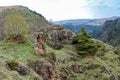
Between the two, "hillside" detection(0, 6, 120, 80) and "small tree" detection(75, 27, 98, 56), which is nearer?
"hillside" detection(0, 6, 120, 80)

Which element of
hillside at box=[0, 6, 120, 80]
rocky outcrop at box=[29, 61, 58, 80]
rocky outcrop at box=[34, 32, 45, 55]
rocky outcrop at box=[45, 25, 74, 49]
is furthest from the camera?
rocky outcrop at box=[45, 25, 74, 49]

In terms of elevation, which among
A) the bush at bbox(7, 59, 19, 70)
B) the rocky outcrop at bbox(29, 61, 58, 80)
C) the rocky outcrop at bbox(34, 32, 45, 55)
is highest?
the rocky outcrop at bbox(34, 32, 45, 55)

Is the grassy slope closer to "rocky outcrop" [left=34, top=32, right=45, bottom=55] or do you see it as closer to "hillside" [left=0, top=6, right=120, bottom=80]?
"hillside" [left=0, top=6, right=120, bottom=80]

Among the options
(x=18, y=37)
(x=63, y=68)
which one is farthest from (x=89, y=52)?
(x=18, y=37)

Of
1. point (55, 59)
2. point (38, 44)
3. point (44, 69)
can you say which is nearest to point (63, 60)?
point (55, 59)

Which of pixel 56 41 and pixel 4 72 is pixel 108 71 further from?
pixel 4 72

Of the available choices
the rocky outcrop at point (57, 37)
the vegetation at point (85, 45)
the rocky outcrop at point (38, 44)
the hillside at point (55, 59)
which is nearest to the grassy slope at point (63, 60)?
the hillside at point (55, 59)

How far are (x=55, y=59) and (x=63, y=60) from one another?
2427mm

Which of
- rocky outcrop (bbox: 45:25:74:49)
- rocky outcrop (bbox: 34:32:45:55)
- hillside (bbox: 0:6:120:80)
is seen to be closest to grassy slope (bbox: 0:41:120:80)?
hillside (bbox: 0:6:120:80)

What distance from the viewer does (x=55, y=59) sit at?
38438mm

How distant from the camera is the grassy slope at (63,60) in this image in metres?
31.3

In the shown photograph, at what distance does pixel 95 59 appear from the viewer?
4450 cm

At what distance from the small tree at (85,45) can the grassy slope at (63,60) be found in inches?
37.8

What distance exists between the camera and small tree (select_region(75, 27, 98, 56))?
4469cm
